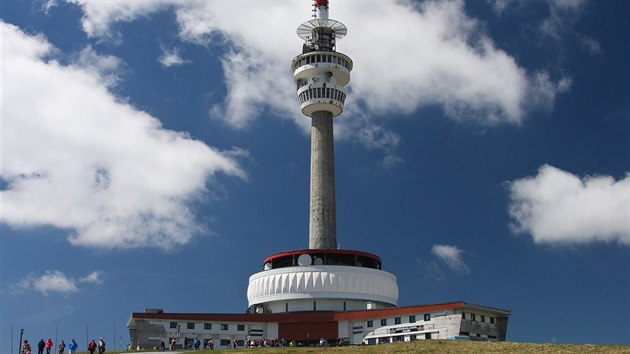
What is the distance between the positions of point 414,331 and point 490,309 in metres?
8.93

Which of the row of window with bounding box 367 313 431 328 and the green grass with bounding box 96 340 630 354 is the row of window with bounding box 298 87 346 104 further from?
the green grass with bounding box 96 340 630 354

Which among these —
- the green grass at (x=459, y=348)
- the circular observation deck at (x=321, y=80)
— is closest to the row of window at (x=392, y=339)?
the green grass at (x=459, y=348)

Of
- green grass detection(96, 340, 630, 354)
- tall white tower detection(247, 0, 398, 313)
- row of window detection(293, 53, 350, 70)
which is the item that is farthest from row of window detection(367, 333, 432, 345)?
row of window detection(293, 53, 350, 70)

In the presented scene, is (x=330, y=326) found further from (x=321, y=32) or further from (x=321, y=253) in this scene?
(x=321, y=32)

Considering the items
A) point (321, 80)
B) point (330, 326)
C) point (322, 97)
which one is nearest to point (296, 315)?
point (330, 326)

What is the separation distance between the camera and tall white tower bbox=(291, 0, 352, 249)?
11100cm

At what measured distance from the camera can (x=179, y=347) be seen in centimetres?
A: 9062

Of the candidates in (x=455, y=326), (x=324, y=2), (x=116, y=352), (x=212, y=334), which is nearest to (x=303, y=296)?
(x=212, y=334)

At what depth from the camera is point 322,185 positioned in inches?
4427

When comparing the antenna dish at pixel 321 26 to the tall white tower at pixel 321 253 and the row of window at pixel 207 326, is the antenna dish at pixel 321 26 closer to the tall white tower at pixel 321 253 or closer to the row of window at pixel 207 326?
the tall white tower at pixel 321 253

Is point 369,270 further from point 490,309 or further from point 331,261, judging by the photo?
point 490,309

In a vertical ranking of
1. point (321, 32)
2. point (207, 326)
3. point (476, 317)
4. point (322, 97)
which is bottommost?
point (476, 317)

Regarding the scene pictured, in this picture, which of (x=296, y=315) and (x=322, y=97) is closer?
(x=296, y=315)

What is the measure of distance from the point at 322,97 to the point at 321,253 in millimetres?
24730
